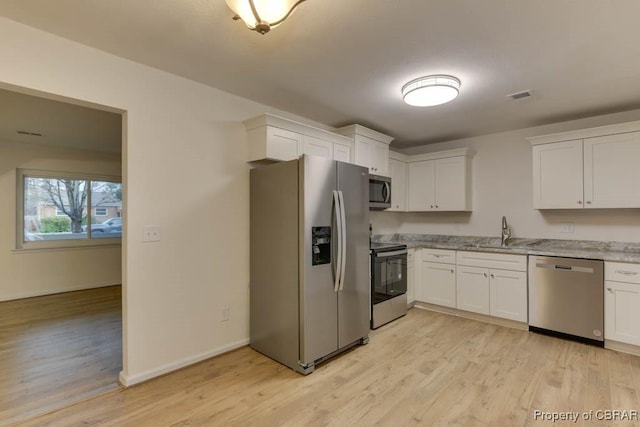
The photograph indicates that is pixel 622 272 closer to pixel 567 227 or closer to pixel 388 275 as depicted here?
pixel 567 227

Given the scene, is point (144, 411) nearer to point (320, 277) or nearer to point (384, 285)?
point (320, 277)

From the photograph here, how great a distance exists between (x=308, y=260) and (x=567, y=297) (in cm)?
276

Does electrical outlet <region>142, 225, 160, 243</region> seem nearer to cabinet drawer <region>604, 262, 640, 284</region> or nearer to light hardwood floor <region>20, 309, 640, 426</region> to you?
light hardwood floor <region>20, 309, 640, 426</region>

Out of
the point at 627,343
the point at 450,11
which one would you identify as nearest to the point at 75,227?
the point at 450,11

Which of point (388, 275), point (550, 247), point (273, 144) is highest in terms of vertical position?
point (273, 144)

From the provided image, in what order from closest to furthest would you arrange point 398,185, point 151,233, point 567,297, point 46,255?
point 151,233 → point 567,297 → point 398,185 → point 46,255

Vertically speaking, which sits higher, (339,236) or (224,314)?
(339,236)

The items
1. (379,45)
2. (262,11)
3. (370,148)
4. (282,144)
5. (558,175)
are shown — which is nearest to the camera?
(262,11)

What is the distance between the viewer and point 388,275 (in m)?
3.71

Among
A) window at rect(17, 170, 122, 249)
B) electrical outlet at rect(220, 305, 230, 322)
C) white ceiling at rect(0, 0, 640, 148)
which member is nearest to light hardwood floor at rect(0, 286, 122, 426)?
electrical outlet at rect(220, 305, 230, 322)

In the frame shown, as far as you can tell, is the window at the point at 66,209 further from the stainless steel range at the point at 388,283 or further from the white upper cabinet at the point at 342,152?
the stainless steel range at the point at 388,283

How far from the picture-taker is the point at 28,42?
193cm

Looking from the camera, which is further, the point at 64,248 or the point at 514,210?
the point at 64,248

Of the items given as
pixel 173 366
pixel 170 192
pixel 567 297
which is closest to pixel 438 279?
pixel 567 297
